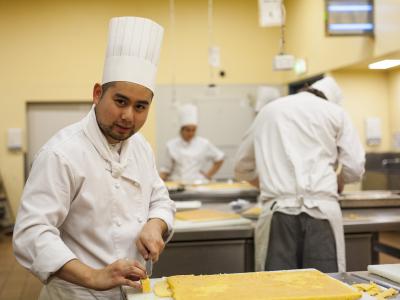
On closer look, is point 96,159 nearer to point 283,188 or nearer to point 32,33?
point 283,188

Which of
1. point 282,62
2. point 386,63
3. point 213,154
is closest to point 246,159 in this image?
point 282,62

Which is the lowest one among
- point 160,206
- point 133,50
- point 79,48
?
point 160,206

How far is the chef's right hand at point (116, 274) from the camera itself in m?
1.26

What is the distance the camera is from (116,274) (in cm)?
126

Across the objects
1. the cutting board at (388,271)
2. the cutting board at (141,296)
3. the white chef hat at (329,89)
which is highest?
the white chef hat at (329,89)

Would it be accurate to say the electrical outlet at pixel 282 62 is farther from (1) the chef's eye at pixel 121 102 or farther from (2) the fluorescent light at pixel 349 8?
(1) the chef's eye at pixel 121 102

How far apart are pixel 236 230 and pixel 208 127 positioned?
4.53m

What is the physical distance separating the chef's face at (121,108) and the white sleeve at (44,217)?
0.55ft

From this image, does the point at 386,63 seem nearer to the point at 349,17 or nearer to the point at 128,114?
the point at 128,114

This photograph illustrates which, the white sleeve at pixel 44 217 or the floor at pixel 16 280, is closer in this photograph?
the white sleeve at pixel 44 217

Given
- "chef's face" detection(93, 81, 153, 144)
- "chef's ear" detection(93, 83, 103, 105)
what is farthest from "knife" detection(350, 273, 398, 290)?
"chef's ear" detection(93, 83, 103, 105)

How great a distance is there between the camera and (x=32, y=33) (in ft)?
22.4

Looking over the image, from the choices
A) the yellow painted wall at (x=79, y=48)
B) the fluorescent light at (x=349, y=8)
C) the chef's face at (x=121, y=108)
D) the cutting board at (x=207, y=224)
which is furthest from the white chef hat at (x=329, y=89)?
the yellow painted wall at (x=79, y=48)

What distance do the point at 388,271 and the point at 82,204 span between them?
97cm
